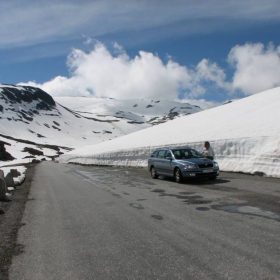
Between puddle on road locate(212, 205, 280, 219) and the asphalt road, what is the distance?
2 centimetres

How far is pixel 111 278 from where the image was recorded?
3.52 m

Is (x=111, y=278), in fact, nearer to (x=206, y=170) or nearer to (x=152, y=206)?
(x=152, y=206)

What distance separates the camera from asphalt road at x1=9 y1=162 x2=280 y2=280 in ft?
12.0

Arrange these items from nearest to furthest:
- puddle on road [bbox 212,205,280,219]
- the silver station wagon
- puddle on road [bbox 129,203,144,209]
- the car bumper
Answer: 1. puddle on road [bbox 212,205,280,219]
2. puddle on road [bbox 129,203,144,209]
3. the car bumper
4. the silver station wagon

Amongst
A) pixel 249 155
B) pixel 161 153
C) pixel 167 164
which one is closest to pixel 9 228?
pixel 167 164

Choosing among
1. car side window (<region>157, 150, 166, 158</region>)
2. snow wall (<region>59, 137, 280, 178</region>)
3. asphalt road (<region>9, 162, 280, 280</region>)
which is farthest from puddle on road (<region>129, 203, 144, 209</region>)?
snow wall (<region>59, 137, 280, 178</region>)

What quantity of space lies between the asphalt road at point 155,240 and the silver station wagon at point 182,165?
405 cm

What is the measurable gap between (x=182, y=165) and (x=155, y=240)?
796cm

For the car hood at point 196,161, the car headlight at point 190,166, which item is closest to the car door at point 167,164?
the car hood at point 196,161

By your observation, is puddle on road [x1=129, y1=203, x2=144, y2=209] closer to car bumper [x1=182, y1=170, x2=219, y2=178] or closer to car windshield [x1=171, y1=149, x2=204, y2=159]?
car bumper [x1=182, y1=170, x2=219, y2=178]

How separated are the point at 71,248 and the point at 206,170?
865 cm

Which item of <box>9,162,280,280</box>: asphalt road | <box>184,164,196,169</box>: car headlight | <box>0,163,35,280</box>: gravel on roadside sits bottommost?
<box>0,163,35,280</box>: gravel on roadside

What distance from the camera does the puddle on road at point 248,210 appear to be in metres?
5.93

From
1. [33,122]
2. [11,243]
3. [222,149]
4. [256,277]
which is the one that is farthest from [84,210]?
[33,122]
